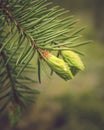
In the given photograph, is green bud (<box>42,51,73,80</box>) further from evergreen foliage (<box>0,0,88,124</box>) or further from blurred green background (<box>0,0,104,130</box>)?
blurred green background (<box>0,0,104,130</box>)

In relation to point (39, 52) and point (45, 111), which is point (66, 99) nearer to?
point (45, 111)

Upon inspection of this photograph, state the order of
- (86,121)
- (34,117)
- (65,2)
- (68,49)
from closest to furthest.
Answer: (68,49)
(86,121)
(34,117)
(65,2)

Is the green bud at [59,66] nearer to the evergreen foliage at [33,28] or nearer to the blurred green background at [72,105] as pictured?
the evergreen foliage at [33,28]

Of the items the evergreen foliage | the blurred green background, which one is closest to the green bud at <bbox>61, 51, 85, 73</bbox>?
the evergreen foliage

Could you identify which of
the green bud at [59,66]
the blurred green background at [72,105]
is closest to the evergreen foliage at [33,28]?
the green bud at [59,66]

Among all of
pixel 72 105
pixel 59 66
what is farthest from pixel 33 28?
pixel 72 105

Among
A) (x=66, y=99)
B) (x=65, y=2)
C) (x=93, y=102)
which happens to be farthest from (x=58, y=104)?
(x=65, y=2)

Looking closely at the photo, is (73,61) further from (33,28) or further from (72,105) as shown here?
(72,105)
